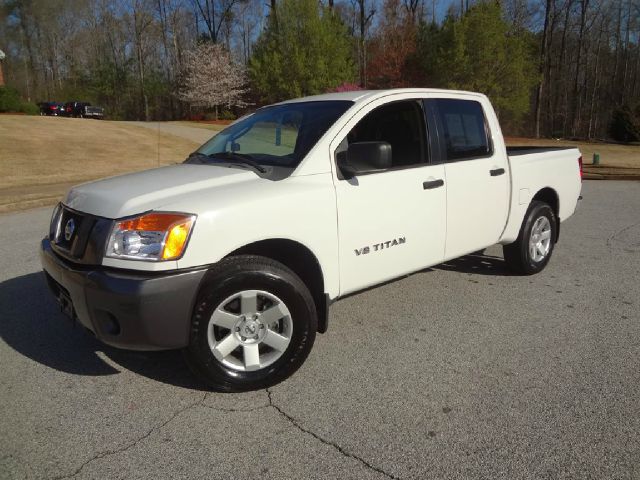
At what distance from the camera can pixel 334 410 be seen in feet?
9.33

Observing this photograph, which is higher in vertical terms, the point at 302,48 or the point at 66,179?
the point at 302,48

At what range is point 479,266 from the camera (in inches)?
219

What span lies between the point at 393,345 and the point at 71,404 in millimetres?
2102

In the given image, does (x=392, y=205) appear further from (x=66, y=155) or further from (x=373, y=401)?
(x=66, y=155)

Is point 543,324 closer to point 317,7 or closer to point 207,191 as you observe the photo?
point 207,191

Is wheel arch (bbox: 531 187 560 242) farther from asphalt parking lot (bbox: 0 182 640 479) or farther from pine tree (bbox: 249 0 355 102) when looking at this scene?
pine tree (bbox: 249 0 355 102)

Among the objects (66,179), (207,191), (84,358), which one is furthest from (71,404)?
(66,179)

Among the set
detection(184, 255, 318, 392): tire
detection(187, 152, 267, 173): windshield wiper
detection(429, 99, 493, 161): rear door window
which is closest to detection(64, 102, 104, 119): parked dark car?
detection(187, 152, 267, 173): windshield wiper

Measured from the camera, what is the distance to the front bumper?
104 inches

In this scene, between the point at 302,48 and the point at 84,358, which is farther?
the point at 302,48

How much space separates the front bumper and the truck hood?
367mm

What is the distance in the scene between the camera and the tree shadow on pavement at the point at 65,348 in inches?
131

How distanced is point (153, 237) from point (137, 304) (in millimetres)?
360

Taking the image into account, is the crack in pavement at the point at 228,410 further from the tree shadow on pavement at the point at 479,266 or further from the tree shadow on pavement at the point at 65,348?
the tree shadow on pavement at the point at 479,266
